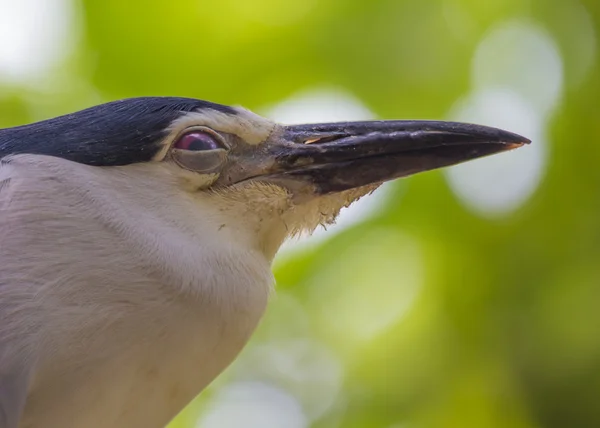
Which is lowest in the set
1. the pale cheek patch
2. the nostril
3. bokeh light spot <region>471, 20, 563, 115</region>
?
the nostril

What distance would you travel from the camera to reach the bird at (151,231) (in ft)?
5.20

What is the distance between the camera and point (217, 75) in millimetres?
3482

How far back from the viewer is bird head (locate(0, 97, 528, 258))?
1821 mm

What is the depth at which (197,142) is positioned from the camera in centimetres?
193

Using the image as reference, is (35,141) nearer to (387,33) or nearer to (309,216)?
(309,216)

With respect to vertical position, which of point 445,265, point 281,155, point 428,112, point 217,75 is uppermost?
point 217,75

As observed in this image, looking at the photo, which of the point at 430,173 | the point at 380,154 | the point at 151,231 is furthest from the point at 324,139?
the point at 430,173

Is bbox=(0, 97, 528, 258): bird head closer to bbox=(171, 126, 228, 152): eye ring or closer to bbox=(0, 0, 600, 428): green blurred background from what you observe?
bbox=(171, 126, 228, 152): eye ring

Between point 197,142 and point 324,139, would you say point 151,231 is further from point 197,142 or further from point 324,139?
point 324,139

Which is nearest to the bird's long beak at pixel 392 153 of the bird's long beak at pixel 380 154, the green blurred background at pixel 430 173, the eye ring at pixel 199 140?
the bird's long beak at pixel 380 154

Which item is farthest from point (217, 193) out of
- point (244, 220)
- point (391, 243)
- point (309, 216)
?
point (391, 243)

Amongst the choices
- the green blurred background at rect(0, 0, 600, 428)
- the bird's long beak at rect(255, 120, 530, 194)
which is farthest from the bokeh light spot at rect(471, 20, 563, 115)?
the bird's long beak at rect(255, 120, 530, 194)

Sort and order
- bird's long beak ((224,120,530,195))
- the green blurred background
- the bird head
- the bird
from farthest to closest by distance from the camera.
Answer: the green blurred background → bird's long beak ((224,120,530,195)) → the bird head → the bird

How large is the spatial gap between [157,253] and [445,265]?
2.08 m
